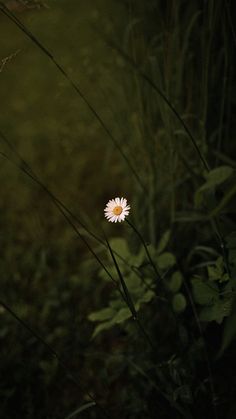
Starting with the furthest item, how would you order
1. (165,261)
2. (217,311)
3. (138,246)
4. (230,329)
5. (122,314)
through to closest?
(138,246) < (165,261) < (122,314) < (217,311) < (230,329)

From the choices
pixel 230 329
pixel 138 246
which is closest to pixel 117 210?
pixel 230 329

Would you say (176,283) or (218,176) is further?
(176,283)

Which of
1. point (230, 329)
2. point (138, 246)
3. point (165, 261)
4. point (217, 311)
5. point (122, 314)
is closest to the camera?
point (230, 329)

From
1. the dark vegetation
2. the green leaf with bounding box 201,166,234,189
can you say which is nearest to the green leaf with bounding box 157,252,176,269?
the dark vegetation

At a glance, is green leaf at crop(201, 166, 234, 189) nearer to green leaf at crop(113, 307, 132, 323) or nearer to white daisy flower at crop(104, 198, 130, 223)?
white daisy flower at crop(104, 198, 130, 223)

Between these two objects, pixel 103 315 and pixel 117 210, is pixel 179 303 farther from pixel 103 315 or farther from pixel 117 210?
pixel 117 210

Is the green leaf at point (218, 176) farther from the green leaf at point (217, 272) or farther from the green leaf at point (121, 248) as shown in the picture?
the green leaf at point (121, 248)

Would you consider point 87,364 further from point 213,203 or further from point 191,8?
point 191,8
